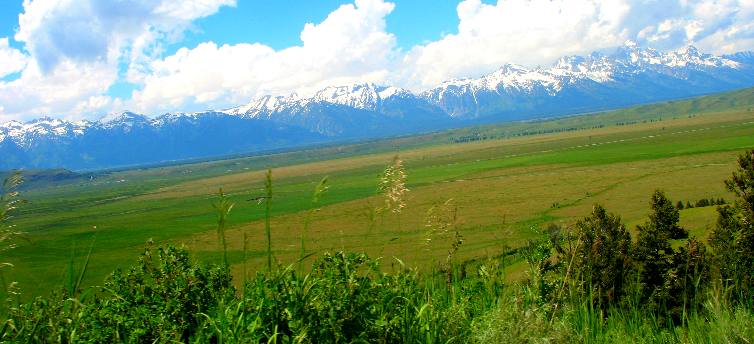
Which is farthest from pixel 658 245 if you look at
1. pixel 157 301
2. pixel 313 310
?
pixel 157 301

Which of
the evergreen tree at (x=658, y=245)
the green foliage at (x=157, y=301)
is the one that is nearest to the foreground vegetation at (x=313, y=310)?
the green foliage at (x=157, y=301)

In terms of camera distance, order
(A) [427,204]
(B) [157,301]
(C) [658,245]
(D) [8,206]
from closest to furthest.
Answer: (D) [8,206] → (B) [157,301] → (C) [658,245] → (A) [427,204]

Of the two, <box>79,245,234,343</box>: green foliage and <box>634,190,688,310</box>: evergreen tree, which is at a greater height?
<box>79,245,234,343</box>: green foliage

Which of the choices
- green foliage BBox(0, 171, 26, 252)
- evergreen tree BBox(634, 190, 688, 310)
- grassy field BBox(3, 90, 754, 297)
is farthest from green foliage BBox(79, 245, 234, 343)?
grassy field BBox(3, 90, 754, 297)

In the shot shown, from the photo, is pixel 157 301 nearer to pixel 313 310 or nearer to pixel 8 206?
pixel 8 206

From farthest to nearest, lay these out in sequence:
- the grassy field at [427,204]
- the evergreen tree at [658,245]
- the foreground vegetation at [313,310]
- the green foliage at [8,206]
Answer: the grassy field at [427,204] → the evergreen tree at [658,245] → the foreground vegetation at [313,310] → the green foliage at [8,206]

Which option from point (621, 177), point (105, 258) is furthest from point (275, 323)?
point (621, 177)

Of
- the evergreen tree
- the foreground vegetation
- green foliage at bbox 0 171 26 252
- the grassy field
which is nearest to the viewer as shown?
green foliage at bbox 0 171 26 252

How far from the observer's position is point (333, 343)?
4.21 m

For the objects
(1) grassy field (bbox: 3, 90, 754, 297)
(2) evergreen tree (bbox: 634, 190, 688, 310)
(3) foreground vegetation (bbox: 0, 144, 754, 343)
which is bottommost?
(1) grassy field (bbox: 3, 90, 754, 297)

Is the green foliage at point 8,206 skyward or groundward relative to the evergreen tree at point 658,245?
skyward

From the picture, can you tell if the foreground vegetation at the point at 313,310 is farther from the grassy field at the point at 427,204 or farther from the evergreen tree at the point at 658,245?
the grassy field at the point at 427,204

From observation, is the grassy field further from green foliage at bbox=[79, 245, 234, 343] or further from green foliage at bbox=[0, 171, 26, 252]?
green foliage at bbox=[0, 171, 26, 252]

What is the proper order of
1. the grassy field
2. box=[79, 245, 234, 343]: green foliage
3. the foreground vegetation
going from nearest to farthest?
1. the foreground vegetation
2. box=[79, 245, 234, 343]: green foliage
3. the grassy field
